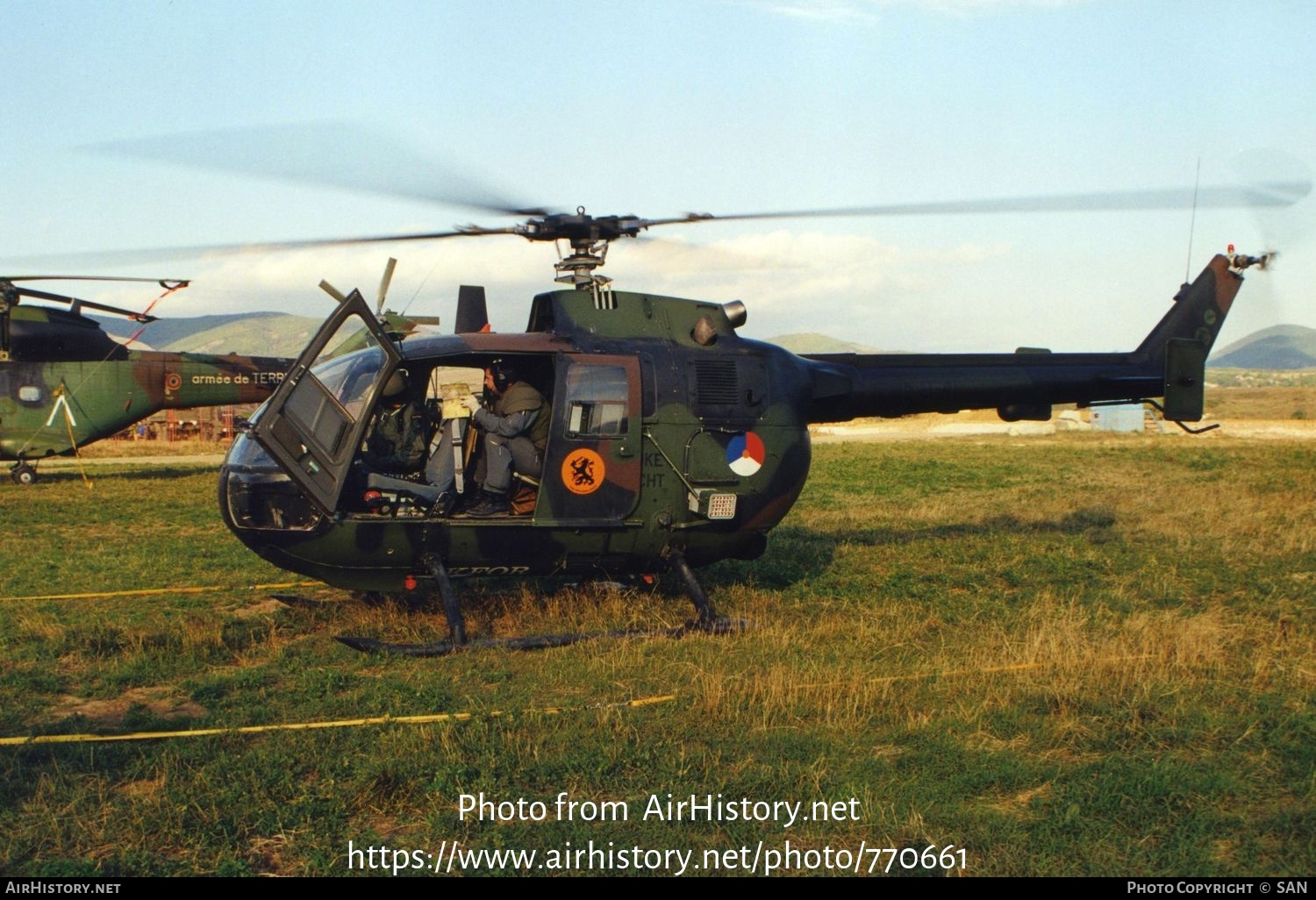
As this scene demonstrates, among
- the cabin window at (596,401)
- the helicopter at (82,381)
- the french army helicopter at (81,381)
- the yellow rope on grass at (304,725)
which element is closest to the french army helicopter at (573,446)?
the cabin window at (596,401)

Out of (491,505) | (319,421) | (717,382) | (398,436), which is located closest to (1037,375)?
(717,382)

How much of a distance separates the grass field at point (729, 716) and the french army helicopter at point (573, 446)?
73 cm

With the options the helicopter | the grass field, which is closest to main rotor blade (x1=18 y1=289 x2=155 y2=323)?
the helicopter

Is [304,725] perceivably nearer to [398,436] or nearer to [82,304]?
[398,436]

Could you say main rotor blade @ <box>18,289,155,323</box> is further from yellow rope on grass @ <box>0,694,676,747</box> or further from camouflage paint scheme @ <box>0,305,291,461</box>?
yellow rope on grass @ <box>0,694,676,747</box>

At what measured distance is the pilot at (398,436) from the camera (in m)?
9.91

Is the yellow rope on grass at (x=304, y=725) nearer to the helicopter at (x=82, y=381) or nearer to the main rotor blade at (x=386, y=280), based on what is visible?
the main rotor blade at (x=386, y=280)

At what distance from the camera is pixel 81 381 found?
23.6 metres

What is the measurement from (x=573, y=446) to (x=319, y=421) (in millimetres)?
2143

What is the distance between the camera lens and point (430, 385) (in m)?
10.6

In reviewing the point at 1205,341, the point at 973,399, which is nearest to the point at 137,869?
the point at 973,399

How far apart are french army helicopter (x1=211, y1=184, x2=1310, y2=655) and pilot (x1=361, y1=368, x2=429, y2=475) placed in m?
0.18
